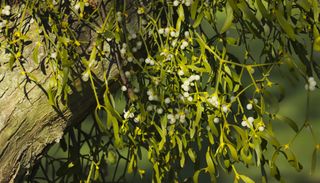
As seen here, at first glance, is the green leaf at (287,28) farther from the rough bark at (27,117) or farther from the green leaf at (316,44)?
the rough bark at (27,117)

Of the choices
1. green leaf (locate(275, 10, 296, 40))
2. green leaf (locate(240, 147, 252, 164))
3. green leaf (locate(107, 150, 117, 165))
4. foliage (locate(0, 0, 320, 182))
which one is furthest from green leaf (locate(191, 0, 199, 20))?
green leaf (locate(107, 150, 117, 165))

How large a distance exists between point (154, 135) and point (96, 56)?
212 millimetres

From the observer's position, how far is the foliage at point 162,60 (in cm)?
126

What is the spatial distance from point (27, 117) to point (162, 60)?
0.27m

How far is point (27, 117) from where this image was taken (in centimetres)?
132

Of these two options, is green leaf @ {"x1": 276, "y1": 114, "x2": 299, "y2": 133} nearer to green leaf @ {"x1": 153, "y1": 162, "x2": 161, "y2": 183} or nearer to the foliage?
the foliage

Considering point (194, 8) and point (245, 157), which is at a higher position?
point (194, 8)

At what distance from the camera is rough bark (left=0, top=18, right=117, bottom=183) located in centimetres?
131

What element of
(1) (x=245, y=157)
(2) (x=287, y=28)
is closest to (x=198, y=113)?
(1) (x=245, y=157)

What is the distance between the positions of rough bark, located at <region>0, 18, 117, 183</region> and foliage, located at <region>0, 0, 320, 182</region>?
0.02 m

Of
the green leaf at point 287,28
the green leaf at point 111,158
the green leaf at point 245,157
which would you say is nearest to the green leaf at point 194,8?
the green leaf at point 287,28

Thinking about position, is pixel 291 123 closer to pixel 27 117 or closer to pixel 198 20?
pixel 198 20

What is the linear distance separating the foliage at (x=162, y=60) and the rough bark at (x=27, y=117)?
0.02 m

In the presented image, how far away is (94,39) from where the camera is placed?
1.32m
